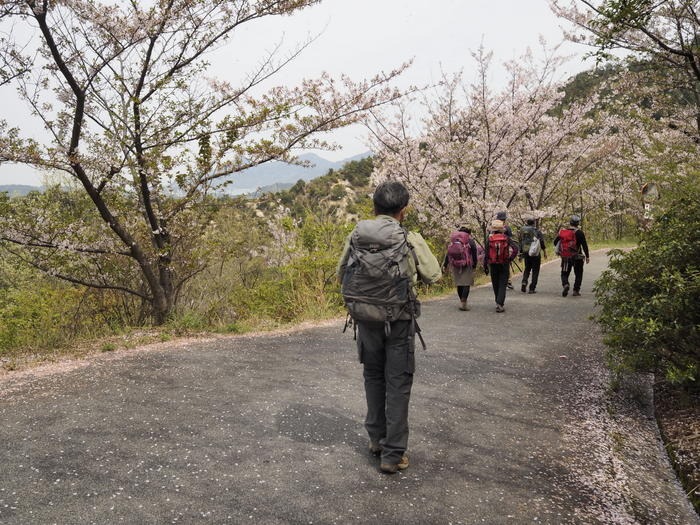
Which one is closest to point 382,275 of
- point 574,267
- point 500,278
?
point 500,278

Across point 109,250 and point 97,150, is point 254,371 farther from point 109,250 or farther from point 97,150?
point 97,150

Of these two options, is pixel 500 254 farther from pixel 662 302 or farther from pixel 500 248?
pixel 662 302

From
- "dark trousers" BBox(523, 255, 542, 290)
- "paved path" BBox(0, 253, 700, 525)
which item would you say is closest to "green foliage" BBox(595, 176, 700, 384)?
"paved path" BBox(0, 253, 700, 525)

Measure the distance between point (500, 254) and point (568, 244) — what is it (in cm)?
250

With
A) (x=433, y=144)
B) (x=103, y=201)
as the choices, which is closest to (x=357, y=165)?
(x=433, y=144)

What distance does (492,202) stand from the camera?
13617 millimetres

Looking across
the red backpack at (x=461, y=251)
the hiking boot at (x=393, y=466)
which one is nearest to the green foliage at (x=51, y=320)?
the hiking boot at (x=393, y=466)

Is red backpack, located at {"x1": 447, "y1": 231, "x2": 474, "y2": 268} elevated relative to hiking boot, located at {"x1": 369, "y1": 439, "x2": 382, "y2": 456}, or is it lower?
elevated

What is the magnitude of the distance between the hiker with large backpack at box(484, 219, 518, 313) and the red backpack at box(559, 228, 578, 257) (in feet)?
7.09

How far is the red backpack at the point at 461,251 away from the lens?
28.5ft

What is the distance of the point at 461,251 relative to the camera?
342 inches

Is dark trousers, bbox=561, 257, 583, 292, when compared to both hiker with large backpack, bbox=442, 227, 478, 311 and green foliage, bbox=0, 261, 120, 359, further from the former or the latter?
green foliage, bbox=0, 261, 120, 359

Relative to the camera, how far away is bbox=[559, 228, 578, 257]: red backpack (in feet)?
33.7

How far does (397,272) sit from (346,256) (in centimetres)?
41
